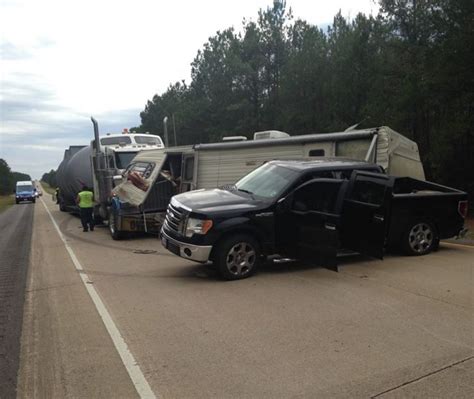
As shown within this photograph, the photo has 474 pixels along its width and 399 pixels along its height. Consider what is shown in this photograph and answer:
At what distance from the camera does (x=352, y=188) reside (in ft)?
24.7

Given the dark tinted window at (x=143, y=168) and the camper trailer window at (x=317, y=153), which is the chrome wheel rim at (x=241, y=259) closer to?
the camper trailer window at (x=317, y=153)

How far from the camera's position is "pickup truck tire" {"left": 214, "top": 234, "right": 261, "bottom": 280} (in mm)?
7055

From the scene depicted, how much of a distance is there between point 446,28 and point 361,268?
12.5 metres

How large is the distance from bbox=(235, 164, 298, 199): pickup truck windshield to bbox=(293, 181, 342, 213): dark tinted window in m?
0.29

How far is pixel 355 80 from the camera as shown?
27359mm

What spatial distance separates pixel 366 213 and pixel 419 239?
Result: 78.7 inches

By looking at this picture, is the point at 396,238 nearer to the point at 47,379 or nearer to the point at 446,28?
the point at 47,379

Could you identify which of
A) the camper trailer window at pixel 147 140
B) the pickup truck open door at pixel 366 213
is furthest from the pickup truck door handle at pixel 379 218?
the camper trailer window at pixel 147 140

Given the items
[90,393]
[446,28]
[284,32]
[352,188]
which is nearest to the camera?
[90,393]

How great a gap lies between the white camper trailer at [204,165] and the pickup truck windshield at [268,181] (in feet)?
10.8

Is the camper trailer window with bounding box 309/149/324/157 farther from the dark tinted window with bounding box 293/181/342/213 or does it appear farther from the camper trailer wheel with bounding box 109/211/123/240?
the camper trailer wheel with bounding box 109/211/123/240

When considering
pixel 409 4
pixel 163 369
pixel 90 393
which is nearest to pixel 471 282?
pixel 163 369

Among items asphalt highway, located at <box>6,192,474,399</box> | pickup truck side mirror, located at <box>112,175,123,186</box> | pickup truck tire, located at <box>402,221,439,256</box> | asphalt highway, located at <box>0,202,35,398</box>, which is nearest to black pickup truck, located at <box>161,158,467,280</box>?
asphalt highway, located at <box>6,192,474,399</box>

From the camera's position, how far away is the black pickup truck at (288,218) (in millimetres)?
7035
